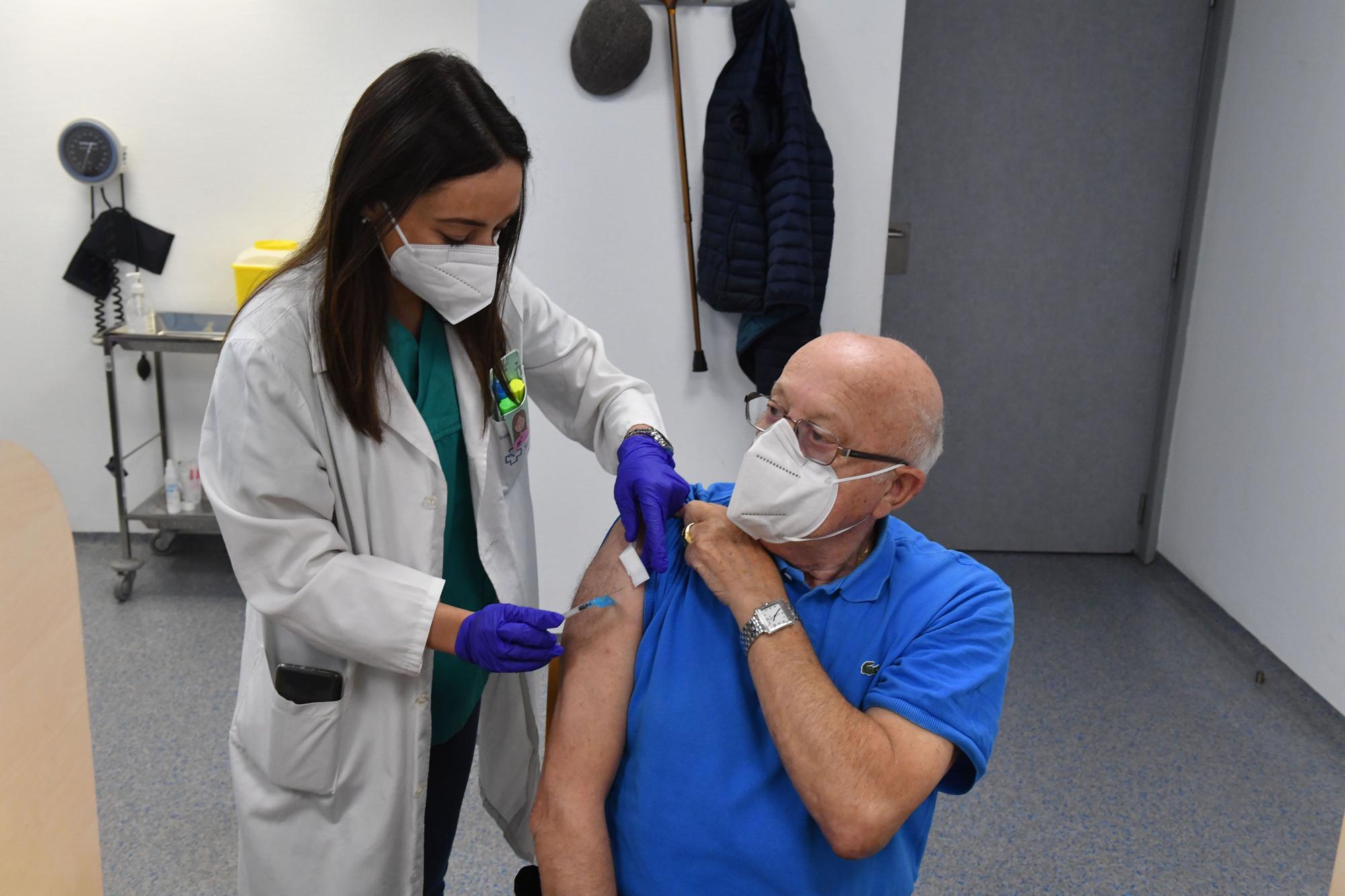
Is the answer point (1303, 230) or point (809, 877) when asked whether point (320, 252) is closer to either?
point (809, 877)

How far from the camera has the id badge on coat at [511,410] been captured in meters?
1.45

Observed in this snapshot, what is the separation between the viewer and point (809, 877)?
3.99 ft

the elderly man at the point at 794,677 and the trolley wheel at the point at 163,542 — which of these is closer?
the elderly man at the point at 794,677

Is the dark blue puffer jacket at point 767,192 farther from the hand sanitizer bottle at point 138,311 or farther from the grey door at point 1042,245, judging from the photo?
the hand sanitizer bottle at point 138,311

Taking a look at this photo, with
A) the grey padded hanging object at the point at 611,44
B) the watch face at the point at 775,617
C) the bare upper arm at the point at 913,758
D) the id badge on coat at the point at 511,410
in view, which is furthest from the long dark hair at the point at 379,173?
the grey padded hanging object at the point at 611,44

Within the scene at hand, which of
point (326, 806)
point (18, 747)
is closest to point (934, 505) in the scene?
point (326, 806)

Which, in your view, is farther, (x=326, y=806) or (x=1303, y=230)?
(x=1303, y=230)

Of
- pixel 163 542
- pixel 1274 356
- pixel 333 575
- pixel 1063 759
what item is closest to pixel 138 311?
pixel 163 542

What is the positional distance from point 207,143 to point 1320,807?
140 inches

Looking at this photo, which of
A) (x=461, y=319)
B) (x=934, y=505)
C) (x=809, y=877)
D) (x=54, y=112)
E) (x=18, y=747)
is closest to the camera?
(x=18, y=747)

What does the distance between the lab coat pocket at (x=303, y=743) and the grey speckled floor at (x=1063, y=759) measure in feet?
2.88

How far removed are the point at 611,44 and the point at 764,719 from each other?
1.93 metres

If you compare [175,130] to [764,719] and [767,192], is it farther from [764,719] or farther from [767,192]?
[764,719]

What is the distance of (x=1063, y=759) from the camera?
2.60 metres
